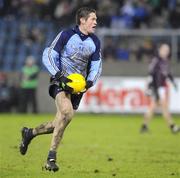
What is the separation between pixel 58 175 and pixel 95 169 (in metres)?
1.04

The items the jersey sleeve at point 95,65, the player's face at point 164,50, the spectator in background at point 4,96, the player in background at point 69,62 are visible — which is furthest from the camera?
the spectator in background at point 4,96

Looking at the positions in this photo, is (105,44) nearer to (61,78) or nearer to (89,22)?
(89,22)

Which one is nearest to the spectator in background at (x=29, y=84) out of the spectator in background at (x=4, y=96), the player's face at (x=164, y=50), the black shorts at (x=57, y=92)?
the spectator in background at (x=4, y=96)

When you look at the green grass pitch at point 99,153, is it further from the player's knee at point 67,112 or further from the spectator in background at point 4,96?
the spectator in background at point 4,96

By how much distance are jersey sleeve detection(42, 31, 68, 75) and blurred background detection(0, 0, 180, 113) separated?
17.2m

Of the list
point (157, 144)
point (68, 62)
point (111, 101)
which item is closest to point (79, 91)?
point (68, 62)

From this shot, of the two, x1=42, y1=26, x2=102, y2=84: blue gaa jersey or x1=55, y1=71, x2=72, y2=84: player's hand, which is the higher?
x1=42, y1=26, x2=102, y2=84: blue gaa jersey

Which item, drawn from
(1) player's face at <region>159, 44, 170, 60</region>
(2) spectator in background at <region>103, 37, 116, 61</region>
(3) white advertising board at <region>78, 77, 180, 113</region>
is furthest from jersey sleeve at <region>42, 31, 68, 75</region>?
(2) spectator in background at <region>103, 37, 116, 61</region>

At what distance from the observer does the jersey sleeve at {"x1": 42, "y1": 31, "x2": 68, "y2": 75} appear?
11.3m

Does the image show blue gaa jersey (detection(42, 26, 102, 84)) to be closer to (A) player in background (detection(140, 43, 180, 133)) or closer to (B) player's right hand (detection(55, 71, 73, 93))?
(B) player's right hand (detection(55, 71, 73, 93))

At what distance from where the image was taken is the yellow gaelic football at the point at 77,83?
1117 centimetres

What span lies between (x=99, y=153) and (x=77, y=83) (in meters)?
3.58

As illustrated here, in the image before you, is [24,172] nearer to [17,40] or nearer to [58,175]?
[58,175]

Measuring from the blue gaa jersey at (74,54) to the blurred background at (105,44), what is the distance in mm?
16906
